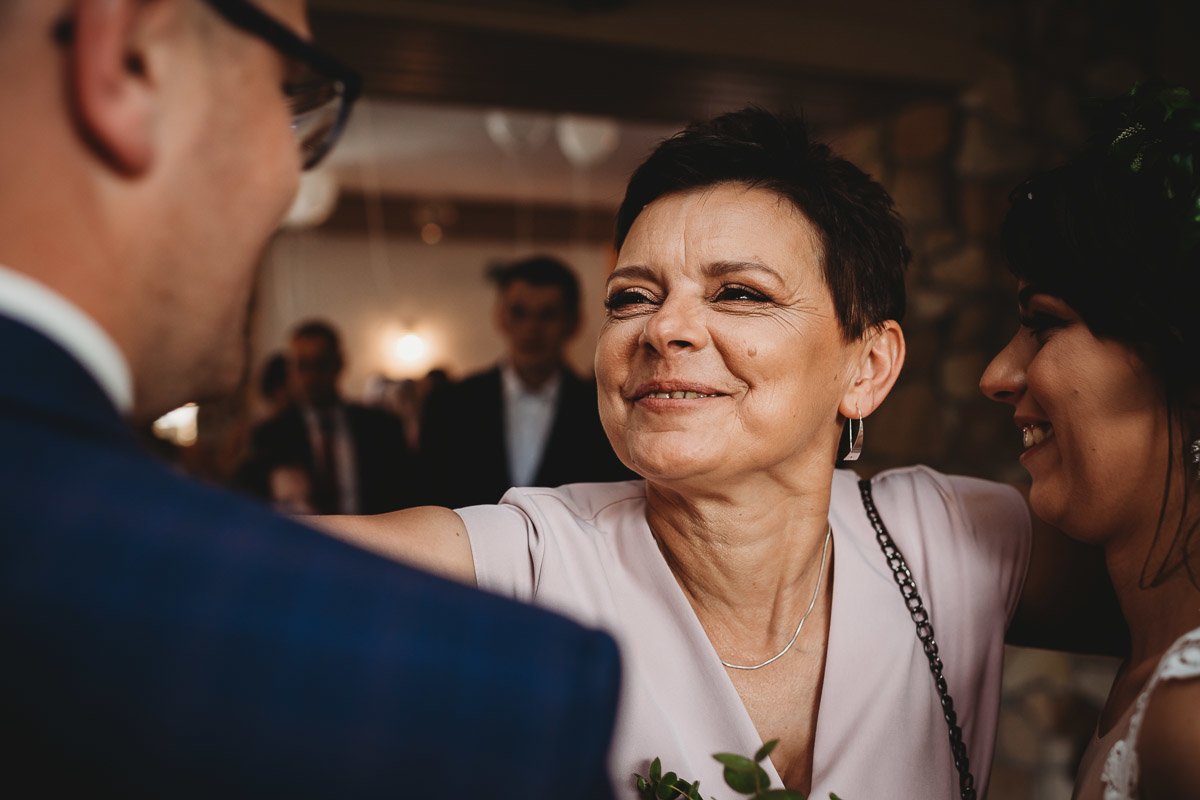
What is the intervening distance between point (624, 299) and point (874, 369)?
42cm

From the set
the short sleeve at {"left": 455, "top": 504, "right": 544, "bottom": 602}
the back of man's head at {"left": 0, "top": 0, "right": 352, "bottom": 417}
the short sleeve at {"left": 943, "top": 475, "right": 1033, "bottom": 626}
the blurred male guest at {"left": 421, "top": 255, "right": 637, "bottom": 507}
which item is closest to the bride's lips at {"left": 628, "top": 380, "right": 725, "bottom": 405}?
the short sleeve at {"left": 455, "top": 504, "right": 544, "bottom": 602}

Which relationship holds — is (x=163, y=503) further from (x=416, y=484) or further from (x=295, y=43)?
(x=416, y=484)

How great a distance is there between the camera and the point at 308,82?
0.67 metres

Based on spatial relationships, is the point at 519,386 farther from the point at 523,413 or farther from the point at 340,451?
the point at 340,451

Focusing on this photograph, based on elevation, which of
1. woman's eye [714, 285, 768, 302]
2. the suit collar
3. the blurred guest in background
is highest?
the blurred guest in background

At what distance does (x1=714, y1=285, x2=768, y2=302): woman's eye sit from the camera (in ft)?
4.34

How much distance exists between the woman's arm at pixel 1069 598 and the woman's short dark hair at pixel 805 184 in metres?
0.43

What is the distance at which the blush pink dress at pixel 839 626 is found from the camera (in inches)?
49.0

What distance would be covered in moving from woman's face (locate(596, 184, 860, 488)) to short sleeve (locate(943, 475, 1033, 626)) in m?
0.28

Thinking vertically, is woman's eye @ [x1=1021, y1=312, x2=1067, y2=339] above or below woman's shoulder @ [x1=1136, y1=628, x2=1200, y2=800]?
above

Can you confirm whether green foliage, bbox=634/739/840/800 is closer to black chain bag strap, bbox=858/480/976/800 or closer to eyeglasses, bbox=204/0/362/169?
black chain bag strap, bbox=858/480/976/800

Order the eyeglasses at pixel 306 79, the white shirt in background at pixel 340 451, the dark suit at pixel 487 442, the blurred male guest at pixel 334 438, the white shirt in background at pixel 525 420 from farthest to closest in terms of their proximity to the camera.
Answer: the white shirt in background at pixel 340 451, the blurred male guest at pixel 334 438, the white shirt in background at pixel 525 420, the dark suit at pixel 487 442, the eyeglasses at pixel 306 79

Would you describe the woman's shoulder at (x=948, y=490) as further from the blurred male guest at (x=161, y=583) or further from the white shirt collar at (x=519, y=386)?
the white shirt collar at (x=519, y=386)

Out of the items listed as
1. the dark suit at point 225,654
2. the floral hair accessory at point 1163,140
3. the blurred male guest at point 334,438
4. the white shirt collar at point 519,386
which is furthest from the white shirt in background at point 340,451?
the dark suit at point 225,654
